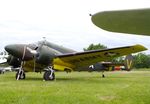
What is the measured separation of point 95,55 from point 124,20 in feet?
56.5

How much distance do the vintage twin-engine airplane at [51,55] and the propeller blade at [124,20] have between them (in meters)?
15.0

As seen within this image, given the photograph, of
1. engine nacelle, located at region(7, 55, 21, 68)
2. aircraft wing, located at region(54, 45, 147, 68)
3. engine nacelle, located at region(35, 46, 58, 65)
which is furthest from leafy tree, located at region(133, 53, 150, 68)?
engine nacelle, located at region(35, 46, 58, 65)

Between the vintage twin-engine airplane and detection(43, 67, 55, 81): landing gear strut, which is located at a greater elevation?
the vintage twin-engine airplane

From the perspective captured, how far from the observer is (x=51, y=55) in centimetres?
1889

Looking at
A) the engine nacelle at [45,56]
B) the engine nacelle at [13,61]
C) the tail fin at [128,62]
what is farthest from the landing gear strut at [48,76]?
the tail fin at [128,62]

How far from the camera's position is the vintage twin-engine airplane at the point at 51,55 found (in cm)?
1875

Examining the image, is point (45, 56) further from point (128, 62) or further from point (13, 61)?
point (128, 62)

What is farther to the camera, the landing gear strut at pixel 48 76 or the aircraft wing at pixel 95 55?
the aircraft wing at pixel 95 55

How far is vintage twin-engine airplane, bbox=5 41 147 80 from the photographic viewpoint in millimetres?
18750

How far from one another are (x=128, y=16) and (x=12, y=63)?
20156 mm

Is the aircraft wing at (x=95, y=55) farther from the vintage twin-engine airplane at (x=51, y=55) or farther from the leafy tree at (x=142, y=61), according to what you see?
the leafy tree at (x=142, y=61)

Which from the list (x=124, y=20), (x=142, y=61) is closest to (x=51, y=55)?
(x=124, y=20)

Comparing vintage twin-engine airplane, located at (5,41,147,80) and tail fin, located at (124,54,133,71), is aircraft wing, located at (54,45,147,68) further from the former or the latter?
tail fin, located at (124,54,133,71)

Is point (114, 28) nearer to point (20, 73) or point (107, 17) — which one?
point (107, 17)
